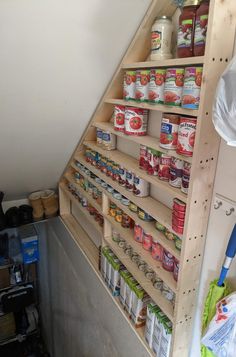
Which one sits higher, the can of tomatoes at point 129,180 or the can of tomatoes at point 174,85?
the can of tomatoes at point 174,85

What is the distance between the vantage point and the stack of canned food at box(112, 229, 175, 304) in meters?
1.09

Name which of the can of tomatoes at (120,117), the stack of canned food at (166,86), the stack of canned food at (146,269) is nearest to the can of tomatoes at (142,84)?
the stack of canned food at (166,86)

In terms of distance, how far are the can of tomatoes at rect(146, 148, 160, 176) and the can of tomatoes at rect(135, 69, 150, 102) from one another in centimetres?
20

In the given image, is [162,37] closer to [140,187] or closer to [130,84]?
[130,84]

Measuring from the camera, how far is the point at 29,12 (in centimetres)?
86

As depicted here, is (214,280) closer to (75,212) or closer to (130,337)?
(130,337)

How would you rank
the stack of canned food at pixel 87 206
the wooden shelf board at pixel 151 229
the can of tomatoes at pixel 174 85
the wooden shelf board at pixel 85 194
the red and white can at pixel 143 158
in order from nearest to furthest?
the can of tomatoes at pixel 174 85
the wooden shelf board at pixel 151 229
the red and white can at pixel 143 158
the wooden shelf board at pixel 85 194
the stack of canned food at pixel 87 206

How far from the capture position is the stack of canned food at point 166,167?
0.88 m

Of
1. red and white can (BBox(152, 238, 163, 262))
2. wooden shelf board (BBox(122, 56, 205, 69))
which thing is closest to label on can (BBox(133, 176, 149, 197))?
red and white can (BBox(152, 238, 163, 262))

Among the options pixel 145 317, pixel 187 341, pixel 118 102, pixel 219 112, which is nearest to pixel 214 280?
pixel 187 341

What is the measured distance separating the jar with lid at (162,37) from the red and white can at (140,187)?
47 centimetres

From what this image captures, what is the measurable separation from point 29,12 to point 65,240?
169 cm

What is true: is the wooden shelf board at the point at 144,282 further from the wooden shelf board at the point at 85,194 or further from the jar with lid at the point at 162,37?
the jar with lid at the point at 162,37

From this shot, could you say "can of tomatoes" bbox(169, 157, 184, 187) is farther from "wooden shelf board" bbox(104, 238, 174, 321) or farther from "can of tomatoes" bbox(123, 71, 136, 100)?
"wooden shelf board" bbox(104, 238, 174, 321)
